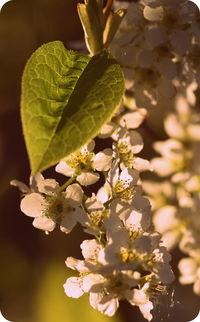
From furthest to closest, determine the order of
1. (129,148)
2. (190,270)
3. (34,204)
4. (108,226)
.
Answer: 1. (190,270)
2. (129,148)
3. (34,204)
4. (108,226)

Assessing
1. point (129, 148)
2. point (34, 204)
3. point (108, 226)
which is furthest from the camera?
point (129, 148)

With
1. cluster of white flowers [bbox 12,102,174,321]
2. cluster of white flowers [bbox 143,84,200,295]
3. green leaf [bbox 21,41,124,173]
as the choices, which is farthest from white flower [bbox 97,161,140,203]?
cluster of white flowers [bbox 143,84,200,295]

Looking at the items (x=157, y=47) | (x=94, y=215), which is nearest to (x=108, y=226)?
(x=94, y=215)

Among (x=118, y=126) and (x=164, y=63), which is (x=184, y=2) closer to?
(x=164, y=63)

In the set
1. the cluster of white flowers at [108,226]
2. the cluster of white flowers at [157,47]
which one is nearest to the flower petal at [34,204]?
the cluster of white flowers at [108,226]

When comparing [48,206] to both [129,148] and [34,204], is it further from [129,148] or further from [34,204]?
[129,148]

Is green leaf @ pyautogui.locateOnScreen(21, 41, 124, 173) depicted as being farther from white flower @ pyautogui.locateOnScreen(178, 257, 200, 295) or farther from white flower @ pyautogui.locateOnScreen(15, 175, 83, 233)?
white flower @ pyautogui.locateOnScreen(178, 257, 200, 295)
